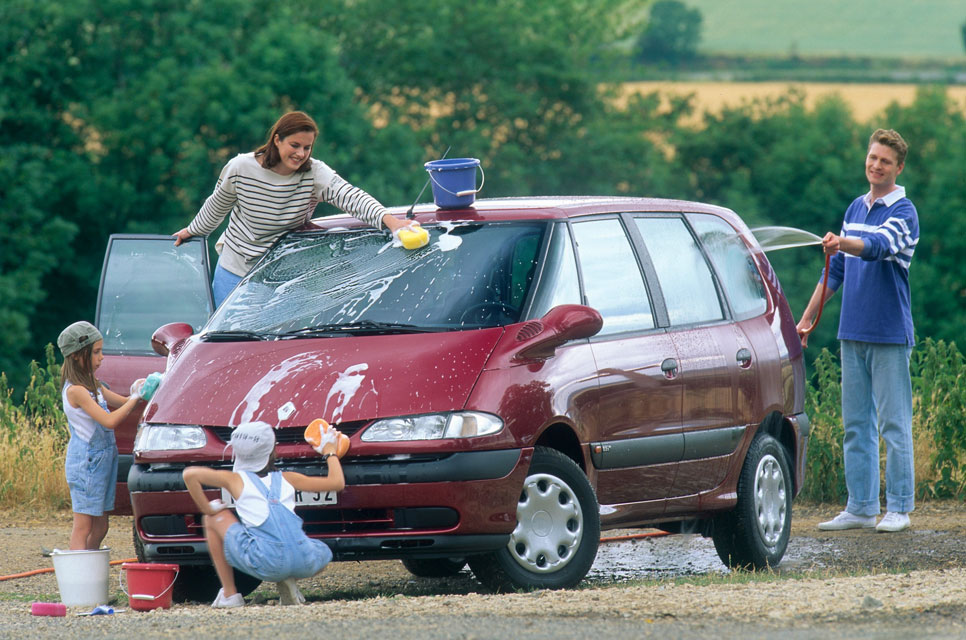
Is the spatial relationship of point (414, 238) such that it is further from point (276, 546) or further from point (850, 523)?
point (850, 523)

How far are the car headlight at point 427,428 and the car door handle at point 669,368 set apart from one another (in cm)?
149

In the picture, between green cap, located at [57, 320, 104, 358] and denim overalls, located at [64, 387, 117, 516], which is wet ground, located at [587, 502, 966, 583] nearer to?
denim overalls, located at [64, 387, 117, 516]

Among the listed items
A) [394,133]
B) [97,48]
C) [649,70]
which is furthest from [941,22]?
[97,48]

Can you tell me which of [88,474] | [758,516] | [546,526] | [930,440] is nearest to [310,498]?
[546,526]

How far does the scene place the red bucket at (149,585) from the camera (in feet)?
22.5

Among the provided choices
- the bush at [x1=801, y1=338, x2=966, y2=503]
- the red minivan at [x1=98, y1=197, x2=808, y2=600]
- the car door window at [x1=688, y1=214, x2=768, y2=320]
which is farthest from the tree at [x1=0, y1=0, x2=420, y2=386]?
the red minivan at [x1=98, y1=197, x2=808, y2=600]

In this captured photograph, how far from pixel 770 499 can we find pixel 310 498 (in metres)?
3.12

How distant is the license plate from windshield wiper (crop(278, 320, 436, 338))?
2.72ft

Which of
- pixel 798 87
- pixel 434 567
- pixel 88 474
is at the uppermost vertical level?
pixel 798 87

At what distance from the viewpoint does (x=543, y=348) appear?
687cm

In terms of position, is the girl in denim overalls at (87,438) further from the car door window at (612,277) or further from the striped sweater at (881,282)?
the striped sweater at (881,282)

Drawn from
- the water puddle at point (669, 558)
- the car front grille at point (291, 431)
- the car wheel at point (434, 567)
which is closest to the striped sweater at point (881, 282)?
the water puddle at point (669, 558)

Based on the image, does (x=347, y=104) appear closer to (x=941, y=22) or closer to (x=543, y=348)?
(x=543, y=348)

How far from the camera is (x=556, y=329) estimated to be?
684 centimetres
